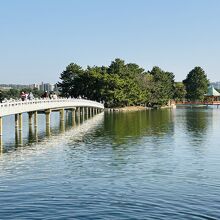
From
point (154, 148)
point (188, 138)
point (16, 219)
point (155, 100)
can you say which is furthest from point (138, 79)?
point (16, 219)

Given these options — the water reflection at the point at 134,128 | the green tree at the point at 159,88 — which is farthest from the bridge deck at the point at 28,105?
the green tree at the point at 159,88

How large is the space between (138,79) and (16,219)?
12504cm

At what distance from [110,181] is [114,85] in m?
94.4

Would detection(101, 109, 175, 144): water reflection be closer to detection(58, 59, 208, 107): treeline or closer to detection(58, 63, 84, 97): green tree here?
detection(58, 59, 208, 107): treeline

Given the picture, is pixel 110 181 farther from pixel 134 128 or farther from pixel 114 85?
pixel 114 85

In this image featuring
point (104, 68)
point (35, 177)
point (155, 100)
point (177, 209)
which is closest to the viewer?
point (177, 209)

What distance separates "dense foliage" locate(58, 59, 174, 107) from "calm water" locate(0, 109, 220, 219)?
77270mm

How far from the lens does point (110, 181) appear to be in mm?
24094

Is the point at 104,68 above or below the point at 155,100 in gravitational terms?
above

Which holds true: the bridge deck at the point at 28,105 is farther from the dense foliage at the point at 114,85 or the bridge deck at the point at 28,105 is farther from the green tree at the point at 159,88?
the green tree at the point at 159,88

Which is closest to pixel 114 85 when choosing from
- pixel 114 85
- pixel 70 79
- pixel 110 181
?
pixel 114 85

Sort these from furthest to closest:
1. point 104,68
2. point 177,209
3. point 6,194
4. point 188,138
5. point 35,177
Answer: point 104,68, point 188,138, point 35,177, point 6,194, point 177,209

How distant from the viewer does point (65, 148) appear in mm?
38562

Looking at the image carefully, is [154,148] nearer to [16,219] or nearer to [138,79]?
[16,219]
